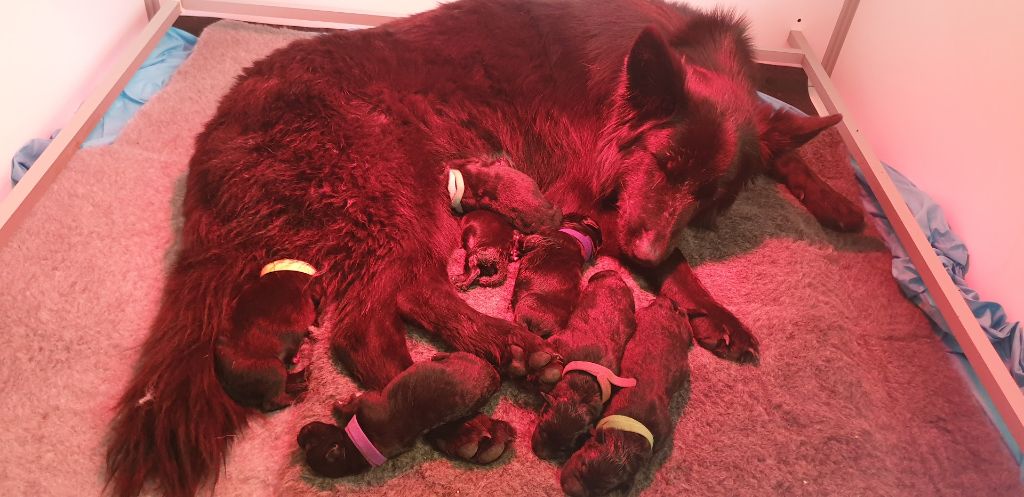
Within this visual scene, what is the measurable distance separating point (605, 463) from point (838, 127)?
2.28 m

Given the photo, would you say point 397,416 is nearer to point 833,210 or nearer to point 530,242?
point 530,242

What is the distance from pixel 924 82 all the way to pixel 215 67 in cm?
325

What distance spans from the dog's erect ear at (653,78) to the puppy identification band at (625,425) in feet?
3.48

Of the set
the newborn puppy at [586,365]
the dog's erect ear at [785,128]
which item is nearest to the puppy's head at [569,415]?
the newborn puppy at [586,365]

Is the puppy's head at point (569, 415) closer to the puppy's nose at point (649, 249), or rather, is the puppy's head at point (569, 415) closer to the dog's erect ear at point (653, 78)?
the puppy's nose at point (649, 249)

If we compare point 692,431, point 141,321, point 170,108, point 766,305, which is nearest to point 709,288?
point 766,305

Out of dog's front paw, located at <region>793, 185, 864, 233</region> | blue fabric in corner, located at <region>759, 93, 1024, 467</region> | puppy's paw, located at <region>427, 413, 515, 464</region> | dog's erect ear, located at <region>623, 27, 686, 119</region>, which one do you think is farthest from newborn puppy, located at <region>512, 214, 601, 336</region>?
blue fabric in corner, located at <region>759, 93, 1024, 467</region>

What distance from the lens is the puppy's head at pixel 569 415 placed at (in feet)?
6.00

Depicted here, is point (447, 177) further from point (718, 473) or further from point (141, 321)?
point (718, 473)

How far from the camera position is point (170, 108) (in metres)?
3.05

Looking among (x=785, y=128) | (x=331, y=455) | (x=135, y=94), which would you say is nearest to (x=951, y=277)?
(x=785, y=128)

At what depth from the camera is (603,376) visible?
1892mm

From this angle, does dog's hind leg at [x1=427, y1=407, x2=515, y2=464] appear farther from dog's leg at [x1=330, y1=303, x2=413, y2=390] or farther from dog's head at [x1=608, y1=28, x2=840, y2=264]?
dog's head at [x1=608, y1=28, x2=840, y2=264]

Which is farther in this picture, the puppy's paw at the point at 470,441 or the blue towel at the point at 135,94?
the blue towel at the point at 135,94
